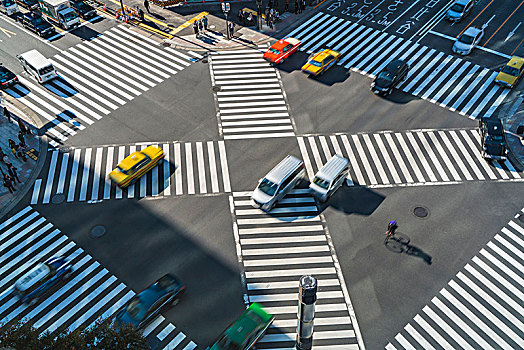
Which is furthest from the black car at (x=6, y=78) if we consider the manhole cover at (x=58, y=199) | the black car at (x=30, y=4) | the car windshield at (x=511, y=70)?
the car windshield at (x=511, y=70)

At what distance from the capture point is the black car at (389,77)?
48.3m

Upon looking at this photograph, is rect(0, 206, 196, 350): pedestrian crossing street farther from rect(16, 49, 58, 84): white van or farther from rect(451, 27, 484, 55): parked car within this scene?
rect(451, 27, 484, 55): parked car

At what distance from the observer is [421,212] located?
126 ft

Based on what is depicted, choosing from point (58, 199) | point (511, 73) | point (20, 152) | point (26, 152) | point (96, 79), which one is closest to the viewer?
point (58, 199)

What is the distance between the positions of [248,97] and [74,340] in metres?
30.9

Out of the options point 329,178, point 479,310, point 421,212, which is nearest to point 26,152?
point 329,178

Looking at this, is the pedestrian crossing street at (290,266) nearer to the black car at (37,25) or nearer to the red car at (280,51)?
the red car at (280,51)

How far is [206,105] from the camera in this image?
159 ft

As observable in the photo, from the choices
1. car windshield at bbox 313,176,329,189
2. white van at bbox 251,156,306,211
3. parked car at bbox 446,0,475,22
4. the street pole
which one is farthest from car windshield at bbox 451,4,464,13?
the street pole

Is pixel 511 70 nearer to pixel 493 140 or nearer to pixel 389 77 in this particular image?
Result: pixel 493 140

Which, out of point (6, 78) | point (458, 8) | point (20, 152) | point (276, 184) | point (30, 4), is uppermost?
point (458, 8)

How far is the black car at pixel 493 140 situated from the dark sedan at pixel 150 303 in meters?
28.8

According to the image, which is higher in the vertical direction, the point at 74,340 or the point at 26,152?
the point at 74,340

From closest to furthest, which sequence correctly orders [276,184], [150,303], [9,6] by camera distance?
[150,303] → [276,184] → [9,6]
